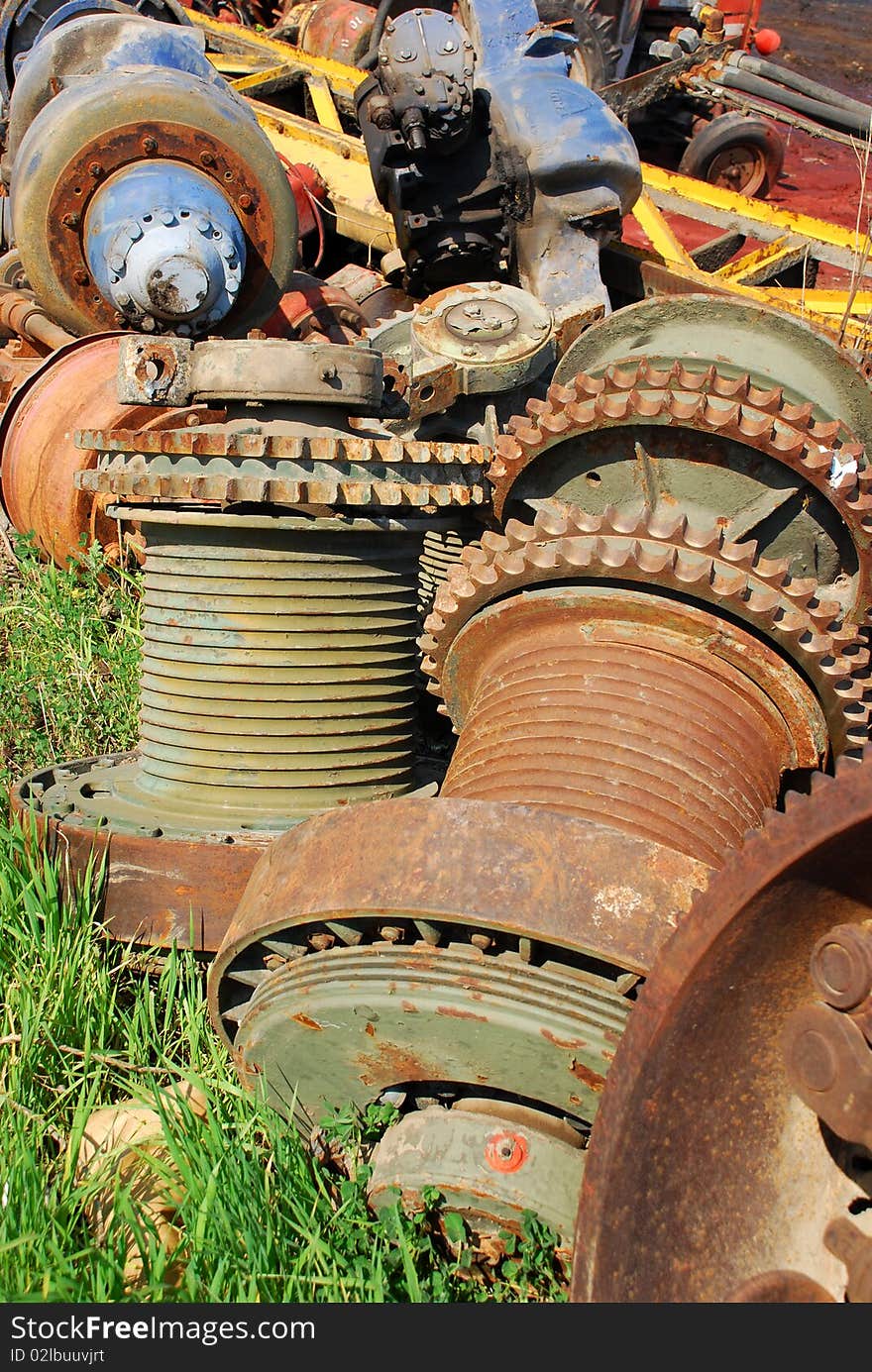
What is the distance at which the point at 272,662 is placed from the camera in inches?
100

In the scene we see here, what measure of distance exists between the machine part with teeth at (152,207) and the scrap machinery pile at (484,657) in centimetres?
1

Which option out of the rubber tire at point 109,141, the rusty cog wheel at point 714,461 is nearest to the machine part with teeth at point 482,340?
the rusty cog wheel at point 714,461

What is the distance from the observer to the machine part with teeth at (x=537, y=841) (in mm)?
1684

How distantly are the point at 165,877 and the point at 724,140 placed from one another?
8.69m

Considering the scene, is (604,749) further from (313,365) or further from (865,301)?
(865,301)

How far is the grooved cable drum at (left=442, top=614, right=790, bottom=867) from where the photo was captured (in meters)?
2.00

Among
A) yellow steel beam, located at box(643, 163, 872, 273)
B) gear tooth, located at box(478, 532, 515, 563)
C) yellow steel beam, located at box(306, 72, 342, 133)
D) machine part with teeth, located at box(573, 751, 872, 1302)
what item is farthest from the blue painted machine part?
yellow steel beam, located at box(643, 163, 872, 273)

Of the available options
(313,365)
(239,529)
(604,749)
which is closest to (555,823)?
(604,749)

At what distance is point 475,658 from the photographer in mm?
2555

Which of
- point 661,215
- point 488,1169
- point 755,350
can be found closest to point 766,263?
point 661,215

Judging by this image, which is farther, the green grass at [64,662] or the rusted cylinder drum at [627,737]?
the green grass at [64,662]

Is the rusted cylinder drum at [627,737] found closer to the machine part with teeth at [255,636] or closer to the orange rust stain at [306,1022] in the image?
the machine part with teeth at [255,636]

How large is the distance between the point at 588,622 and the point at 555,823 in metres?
0.66

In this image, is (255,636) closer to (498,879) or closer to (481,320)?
(498,879)
